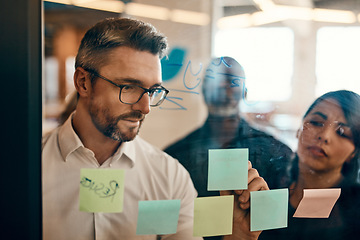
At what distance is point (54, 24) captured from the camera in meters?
0.97

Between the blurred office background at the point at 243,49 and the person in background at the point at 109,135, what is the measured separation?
36 mm

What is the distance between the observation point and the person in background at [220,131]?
111 centimetres

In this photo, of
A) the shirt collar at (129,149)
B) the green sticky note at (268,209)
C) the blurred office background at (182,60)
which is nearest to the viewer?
the blurred office background at (182,60)

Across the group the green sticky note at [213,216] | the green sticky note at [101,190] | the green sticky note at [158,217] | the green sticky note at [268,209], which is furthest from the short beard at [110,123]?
the green sticky note at [268,209]

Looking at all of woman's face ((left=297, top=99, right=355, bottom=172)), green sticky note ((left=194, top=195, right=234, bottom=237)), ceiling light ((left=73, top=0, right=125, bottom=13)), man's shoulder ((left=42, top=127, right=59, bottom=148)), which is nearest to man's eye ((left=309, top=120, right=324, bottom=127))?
woman's face ((left=297, top=99, right=355, bottom=172))

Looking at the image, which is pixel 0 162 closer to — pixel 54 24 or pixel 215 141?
pixel 54 24

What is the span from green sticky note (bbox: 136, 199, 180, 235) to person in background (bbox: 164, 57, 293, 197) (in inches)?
4.3

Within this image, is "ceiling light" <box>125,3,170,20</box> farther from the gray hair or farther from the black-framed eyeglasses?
the black-framed eyeglasses

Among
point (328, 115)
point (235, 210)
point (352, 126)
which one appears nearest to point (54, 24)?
point (235, 210)

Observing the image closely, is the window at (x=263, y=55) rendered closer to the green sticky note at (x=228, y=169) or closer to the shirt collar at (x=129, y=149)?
the green sticky note at (x=228, y=169)

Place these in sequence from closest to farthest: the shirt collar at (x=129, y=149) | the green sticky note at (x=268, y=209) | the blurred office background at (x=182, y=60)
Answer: the blurred office background at (x=182, y=60) → the shirt collar at (x=129, y=149) → the green sticky note at (x=268, y=209)

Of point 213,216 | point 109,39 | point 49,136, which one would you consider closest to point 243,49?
point 109,39

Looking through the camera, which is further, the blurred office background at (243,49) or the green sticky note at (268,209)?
the green sticky note at (268,209)

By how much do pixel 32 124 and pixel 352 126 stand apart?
112 cm
